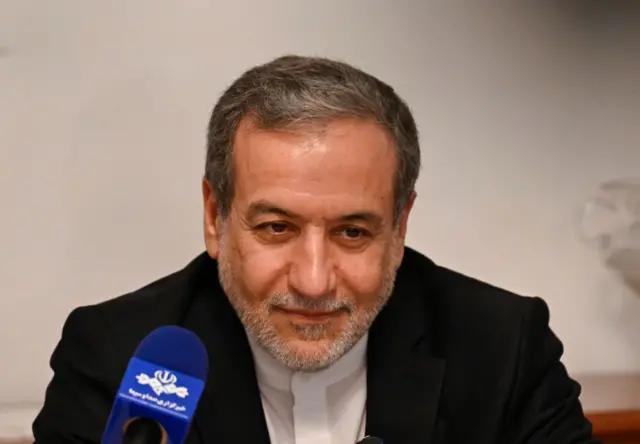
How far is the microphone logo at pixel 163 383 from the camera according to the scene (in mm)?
777

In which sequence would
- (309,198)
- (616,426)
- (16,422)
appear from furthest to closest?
(616,426) → (16,422) → (309,198)

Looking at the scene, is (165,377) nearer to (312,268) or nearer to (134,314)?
(312,268)

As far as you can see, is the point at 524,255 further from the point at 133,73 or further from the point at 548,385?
the point at 133,73

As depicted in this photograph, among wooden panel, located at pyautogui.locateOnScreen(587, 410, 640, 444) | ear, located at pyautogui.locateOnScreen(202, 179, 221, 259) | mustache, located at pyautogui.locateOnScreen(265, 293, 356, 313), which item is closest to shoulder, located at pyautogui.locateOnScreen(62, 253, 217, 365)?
ear, located at pyautogui.locateOnScreen(202, 179, 221, 259)

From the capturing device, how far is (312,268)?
1.04 metres

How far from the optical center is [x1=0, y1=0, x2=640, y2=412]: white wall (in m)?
1.59

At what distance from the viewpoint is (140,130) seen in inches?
63.7

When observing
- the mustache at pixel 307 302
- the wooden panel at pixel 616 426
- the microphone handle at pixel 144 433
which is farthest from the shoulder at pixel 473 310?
the microphone handle at pixel 144 433

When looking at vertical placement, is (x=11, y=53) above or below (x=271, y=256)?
above

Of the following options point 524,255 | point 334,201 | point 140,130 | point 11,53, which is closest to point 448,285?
point 334,201

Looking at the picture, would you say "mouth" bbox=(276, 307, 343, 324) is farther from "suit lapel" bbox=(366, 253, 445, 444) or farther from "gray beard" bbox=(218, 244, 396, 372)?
"suit lapel" bbox=(366, 253, 445, 444)

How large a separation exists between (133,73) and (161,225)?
0.33 m

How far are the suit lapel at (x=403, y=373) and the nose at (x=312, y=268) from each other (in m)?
0.28

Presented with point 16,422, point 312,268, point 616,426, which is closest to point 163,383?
point 312,268
